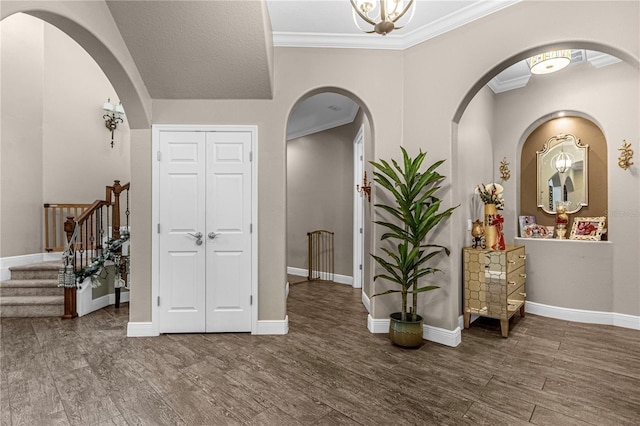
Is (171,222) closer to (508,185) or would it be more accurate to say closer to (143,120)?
(143,120)

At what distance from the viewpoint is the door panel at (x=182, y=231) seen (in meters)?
3.27

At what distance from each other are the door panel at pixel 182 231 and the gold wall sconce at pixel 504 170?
3.89 meters

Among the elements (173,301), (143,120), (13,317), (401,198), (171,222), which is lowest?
(13,317)

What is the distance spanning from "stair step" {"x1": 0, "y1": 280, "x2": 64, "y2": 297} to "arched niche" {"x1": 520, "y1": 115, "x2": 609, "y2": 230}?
256 inches

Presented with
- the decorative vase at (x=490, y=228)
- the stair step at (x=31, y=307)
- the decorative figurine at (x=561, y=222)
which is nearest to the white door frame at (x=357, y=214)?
the decorative vase at (x=490, y=228)

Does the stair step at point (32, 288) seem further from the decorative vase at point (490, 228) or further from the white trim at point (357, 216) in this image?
the decorative vase at point (490, 228)

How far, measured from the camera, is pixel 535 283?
13.2 feet

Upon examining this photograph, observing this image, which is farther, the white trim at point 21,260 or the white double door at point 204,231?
the white trim at point 21,260

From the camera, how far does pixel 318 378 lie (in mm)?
2414

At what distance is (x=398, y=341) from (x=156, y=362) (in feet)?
7.12

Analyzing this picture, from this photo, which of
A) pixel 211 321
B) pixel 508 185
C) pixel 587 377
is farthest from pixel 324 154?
pixel 587 377

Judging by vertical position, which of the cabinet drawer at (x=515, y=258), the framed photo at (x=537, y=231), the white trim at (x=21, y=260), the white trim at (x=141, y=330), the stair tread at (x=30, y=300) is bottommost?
the white trim at (x=141, y=330)

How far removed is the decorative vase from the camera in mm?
3449

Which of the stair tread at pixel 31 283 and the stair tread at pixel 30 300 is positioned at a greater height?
the stair tread at pixel 31 283
